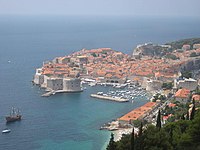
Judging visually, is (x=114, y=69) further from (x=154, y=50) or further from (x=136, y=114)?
(x=136, y=114)

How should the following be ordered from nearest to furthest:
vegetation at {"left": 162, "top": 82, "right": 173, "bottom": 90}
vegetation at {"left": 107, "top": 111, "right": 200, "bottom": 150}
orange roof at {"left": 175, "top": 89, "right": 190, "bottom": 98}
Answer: vegetation at {"left": 107, "top": 111, "right": 200, "bottom": 150}
orange roof at {"left": 175, "top": 89, "right": 190, "bottom": 98}
vegetation at {"left": 162, "top": 82, "right": 173, "bottom": 90}

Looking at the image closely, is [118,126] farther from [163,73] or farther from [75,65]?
[75,65]

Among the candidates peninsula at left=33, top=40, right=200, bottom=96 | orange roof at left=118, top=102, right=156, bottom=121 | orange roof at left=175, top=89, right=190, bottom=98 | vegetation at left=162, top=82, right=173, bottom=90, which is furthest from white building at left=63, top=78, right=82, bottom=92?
orange roof at left=118, top=102, right=156, bottom=121

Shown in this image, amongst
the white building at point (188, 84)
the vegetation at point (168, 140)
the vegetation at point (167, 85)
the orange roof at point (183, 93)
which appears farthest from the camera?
the vegetation at point (167, 85)

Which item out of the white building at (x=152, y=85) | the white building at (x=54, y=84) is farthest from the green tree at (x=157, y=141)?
the white building at (x=54, y=84)

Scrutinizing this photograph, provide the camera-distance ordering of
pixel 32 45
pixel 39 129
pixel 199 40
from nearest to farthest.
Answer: pixel 39 129, pixel 199 40, pixel 32 45

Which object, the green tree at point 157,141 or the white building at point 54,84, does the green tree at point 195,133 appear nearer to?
the green tree at point 157,141

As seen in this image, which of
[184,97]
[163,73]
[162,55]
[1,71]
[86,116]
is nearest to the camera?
[86,116]

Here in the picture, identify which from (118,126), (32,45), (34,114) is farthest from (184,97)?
(32,45)

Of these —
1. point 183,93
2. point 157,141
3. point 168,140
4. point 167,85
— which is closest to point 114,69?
point 167,85

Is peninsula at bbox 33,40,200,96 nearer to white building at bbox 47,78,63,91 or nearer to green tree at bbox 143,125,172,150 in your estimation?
white building at bbox 47,78,63,91

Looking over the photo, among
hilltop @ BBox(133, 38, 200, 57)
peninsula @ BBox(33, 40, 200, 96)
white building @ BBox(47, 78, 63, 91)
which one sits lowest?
white building @ BBox(47, 78, 63, 91)
